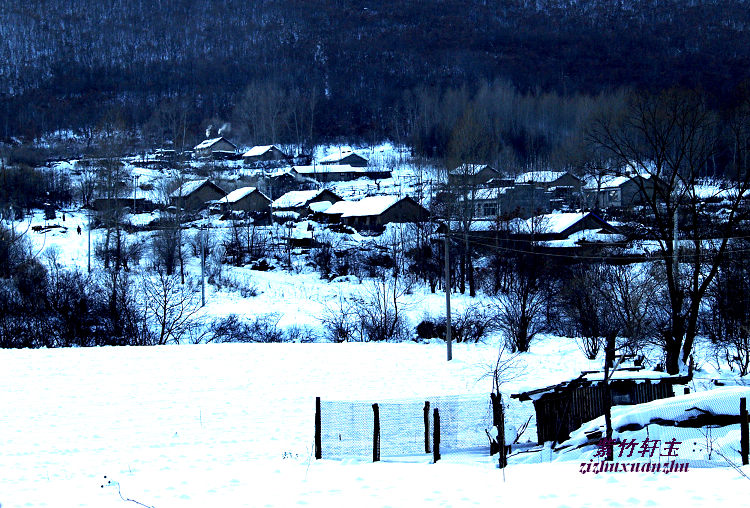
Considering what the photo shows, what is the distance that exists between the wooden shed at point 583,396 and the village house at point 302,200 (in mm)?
38305

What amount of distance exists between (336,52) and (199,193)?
72.9 m

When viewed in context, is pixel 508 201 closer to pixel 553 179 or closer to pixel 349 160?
pixel 553 179

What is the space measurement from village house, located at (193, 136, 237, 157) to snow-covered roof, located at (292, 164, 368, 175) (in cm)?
1152

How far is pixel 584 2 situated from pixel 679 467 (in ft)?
482

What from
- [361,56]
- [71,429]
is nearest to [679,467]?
[71,429]

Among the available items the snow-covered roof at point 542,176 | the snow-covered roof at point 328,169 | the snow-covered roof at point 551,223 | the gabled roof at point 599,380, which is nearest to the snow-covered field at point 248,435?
the gabled roof at point 599,380

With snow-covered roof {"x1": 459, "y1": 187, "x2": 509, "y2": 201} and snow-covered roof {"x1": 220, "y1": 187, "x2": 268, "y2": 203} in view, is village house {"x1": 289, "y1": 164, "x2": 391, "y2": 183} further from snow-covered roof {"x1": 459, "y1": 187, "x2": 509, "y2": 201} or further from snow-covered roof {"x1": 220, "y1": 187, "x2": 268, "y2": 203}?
snow-covered roof {"x1": 459, "y1": 187, "x2": 509, "y2": 201}

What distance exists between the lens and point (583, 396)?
12508 millimetres

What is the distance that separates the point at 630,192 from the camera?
49.9 metres

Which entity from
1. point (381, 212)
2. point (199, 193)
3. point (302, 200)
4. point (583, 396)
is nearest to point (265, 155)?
point (302, 200)

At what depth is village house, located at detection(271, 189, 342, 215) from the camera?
167ft

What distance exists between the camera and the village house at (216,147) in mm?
71438

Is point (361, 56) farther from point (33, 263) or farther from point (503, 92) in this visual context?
point (33, 263)

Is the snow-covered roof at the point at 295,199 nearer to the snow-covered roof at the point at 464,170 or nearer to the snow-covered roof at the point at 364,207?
the snow-covered roof at the point at 364,207
